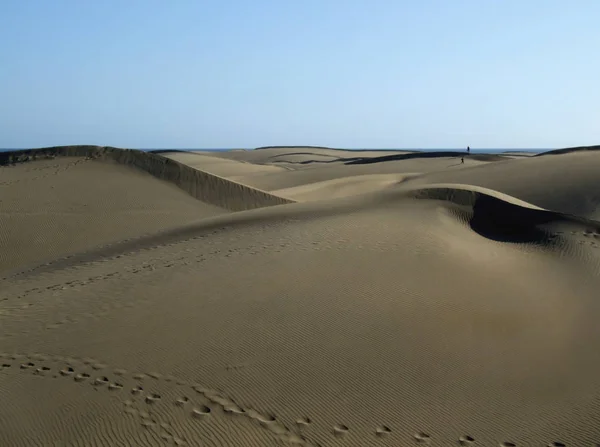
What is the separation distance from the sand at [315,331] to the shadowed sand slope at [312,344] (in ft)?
0.07

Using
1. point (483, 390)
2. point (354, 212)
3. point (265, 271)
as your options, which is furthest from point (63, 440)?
point (354, 212)

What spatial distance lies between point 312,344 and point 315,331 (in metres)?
0.28

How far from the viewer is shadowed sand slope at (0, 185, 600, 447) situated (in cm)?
462

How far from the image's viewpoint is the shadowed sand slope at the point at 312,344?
462 centimetres

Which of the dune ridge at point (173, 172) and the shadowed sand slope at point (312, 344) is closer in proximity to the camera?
the shadowed sand slope at point (312, 344)

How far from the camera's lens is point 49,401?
4.80m

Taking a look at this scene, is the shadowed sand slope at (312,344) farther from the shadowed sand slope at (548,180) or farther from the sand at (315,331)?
the shadowed sand slope at (548,180)

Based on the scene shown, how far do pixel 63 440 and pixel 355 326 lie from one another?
3097 millimetres

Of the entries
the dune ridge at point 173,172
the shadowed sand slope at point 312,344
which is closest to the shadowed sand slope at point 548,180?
the dune ridge at point 173,172

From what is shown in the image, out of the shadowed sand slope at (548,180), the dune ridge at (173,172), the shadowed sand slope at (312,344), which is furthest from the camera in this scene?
the shadowed sand slope at (548,180)

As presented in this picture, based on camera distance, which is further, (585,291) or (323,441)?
(585,291)

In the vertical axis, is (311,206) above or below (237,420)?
above

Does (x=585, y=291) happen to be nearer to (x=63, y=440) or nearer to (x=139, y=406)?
(x=139, y=406)

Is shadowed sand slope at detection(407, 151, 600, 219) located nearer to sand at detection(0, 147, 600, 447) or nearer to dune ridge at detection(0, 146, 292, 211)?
sand at detection(0, 147, 600, 447)
